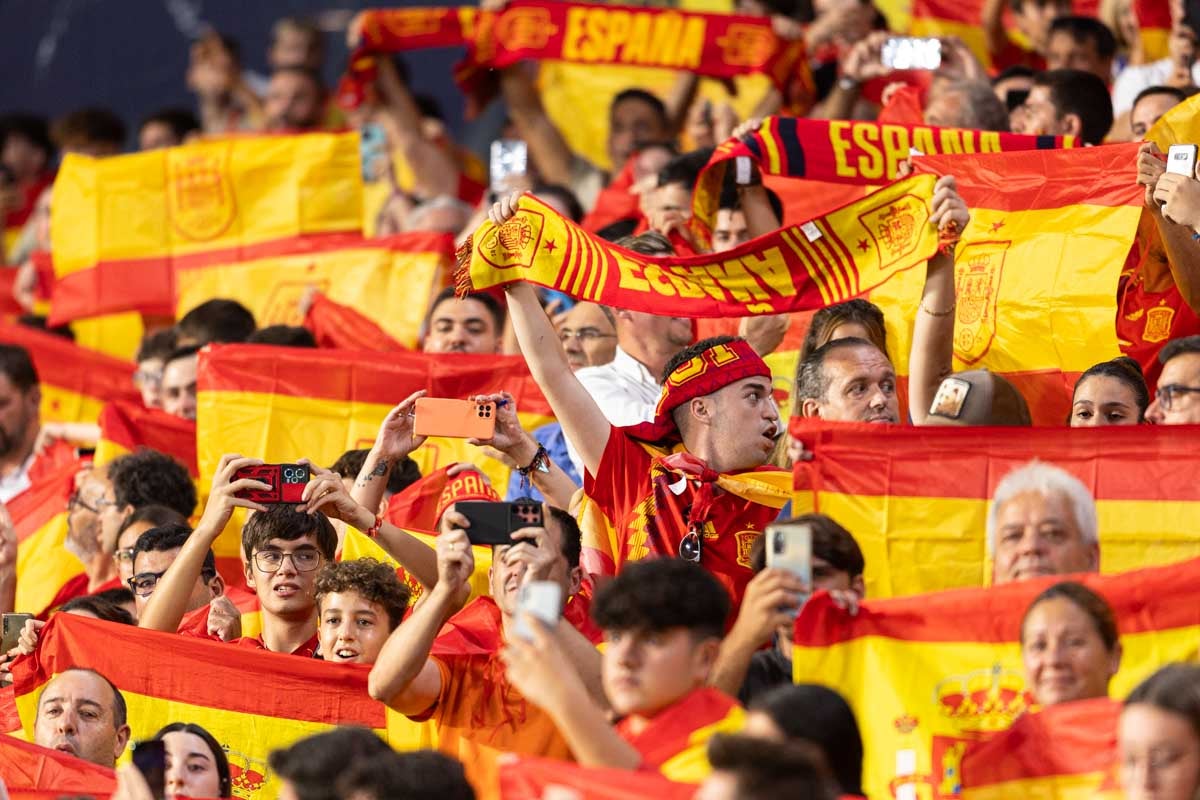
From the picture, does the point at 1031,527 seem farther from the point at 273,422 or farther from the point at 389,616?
the point at 273,422

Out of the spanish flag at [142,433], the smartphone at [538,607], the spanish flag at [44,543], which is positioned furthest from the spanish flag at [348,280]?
the smartphone at [538,607]

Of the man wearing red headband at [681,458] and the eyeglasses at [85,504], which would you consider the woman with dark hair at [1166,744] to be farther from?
the eyeglasses at [85,504]

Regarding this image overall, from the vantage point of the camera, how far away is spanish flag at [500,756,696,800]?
4.47 meters

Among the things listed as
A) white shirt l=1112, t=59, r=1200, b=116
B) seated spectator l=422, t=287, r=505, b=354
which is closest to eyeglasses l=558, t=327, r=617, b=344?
seated spectator l=422, t=287, r=505, b=354

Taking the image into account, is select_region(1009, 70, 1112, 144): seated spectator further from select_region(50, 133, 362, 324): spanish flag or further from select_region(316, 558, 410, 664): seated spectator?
select_region(50, 133, 362, 324): spanish flag

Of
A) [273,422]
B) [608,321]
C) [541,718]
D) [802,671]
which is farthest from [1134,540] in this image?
[273,422]

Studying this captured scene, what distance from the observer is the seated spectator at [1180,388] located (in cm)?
616

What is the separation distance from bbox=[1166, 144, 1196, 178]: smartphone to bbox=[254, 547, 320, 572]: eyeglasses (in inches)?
110

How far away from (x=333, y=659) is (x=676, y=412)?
126 centimetres

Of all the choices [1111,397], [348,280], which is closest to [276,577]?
[1111,397]

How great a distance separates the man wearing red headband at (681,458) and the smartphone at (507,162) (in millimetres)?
3093

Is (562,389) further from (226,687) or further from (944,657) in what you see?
(944,657)

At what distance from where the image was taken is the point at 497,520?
217 inches

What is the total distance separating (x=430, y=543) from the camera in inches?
271
